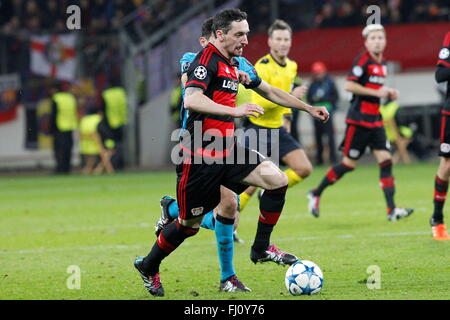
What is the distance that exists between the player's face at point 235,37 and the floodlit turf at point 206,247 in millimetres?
1831

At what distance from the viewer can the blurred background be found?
23156mm

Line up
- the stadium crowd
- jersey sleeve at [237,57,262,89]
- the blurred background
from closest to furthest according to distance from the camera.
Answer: jersey sleeve at [237,57,262,89]
the blurred background
the stadium crowd

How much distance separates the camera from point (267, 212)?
7562 mm

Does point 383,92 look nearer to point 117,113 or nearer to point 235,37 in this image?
point 235,37

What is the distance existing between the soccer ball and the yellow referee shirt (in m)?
3.82

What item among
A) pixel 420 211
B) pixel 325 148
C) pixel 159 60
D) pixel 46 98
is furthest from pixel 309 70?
pixel 420 211

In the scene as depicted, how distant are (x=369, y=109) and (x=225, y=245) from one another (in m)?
5.02

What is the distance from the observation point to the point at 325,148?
Answer: 943 inches

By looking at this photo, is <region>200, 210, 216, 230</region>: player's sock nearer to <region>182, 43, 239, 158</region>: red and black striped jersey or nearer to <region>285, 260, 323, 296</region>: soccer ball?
<region>182, 43, 239, 158</region>: red and black striped jersey

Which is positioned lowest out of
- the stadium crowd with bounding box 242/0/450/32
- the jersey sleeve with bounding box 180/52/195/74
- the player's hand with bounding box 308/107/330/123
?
the player's hand with bounding box 308/107/330/123

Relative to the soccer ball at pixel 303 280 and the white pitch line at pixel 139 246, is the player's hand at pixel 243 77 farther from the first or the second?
the white pitch line at pixel 139 246

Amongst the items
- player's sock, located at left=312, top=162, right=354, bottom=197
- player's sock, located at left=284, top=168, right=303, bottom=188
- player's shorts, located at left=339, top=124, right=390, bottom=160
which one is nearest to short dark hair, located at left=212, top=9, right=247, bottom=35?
player's sock, located at left=284, top=168, right=303, bottom=188

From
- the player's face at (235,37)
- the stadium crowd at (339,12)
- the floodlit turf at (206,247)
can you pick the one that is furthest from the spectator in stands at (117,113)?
the player's face at (235,37)

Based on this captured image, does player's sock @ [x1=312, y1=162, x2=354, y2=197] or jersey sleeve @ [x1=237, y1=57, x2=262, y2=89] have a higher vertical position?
jersey sleeve @ [x1=237, y1=57, x2=262, y2=89]
